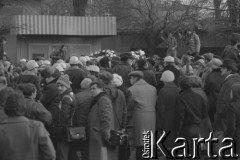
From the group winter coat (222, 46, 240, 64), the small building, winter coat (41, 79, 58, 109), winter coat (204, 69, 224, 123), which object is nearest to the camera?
winter coat (41, 79, 58, 109)

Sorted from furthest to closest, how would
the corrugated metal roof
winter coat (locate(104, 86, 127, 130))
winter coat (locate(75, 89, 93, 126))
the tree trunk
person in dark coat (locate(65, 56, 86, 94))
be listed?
the tree trunk, the corrugated metal roof, person in dark coat (locate(65, 56, 86, 94)), winter coat (locate(104, 86, 127, 130)), winter coat (locate(75, 89, 93, 126))

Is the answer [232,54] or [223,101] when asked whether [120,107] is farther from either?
[232,54]

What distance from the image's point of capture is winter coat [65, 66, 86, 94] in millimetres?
13297

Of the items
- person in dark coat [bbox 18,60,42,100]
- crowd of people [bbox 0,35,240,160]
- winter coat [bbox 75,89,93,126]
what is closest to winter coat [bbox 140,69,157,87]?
crowd of people [bbox 0,35,240,160]

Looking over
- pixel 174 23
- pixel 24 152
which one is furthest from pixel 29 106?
pixel 174 23

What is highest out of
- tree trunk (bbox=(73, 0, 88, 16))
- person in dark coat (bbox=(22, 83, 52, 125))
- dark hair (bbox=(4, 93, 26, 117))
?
tree trunk (bbox=(73, 0, 88, 16))

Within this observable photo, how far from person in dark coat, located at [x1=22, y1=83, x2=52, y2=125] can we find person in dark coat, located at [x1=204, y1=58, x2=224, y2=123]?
418cm

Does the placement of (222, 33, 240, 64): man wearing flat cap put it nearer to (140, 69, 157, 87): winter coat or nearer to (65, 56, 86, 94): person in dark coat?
(140, 69, 157, 87): winter coat

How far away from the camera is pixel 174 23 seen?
32406 mm

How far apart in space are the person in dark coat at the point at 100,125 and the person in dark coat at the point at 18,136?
9.46ft

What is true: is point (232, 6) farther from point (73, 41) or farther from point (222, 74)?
point (222, 74)

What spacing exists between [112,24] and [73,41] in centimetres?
183

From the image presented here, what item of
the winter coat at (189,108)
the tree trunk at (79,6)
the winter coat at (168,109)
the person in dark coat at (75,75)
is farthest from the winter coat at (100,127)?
the tree trunk at (79,6)

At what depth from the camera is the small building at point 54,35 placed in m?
26.0
